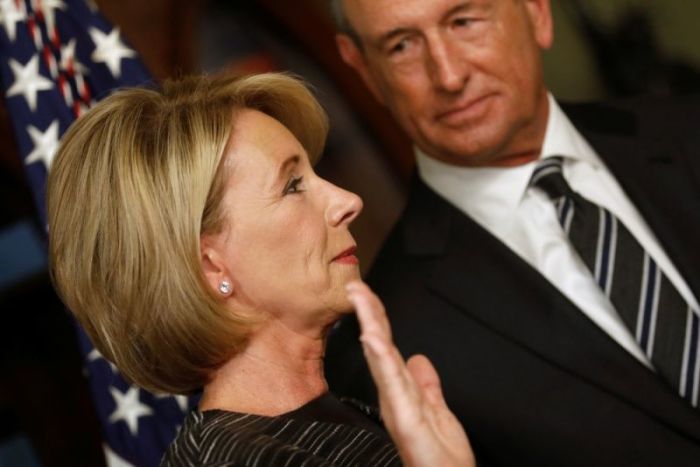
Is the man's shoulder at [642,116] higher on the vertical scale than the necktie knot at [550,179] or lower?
higher

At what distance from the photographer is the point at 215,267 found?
6.08ft

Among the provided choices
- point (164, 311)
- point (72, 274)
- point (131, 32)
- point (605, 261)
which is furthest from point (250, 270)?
point (131, 32)

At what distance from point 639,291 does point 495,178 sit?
448 mm

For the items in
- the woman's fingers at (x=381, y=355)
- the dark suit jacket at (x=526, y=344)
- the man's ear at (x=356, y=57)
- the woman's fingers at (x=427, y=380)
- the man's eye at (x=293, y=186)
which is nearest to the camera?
the woman's fingers at (x=381, y=355)

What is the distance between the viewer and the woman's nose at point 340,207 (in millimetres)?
1907

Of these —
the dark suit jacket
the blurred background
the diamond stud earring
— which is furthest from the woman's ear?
the blurred background

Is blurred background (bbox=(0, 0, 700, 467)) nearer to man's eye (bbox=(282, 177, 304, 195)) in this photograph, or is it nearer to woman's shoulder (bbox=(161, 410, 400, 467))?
man's eye (bbox=(282, 177, 304, 195))

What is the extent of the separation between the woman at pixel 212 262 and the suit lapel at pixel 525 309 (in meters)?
0.70

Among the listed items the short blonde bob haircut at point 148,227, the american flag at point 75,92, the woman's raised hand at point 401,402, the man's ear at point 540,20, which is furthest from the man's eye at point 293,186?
the man's ear at point 540,20

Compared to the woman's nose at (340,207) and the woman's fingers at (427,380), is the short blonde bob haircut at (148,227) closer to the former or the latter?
the woman's nose at (340,207)

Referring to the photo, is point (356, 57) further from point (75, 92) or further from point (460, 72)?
point (75, 92)

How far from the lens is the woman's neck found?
1877 millimetres

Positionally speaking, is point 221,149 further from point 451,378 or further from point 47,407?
point 47,407

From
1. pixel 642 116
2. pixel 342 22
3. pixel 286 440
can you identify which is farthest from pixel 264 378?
pixel 642 116
